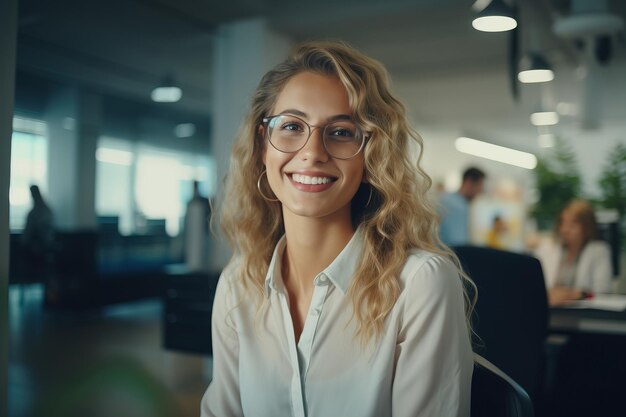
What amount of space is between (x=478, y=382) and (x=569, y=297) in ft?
6.16

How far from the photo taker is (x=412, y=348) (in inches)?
45.8

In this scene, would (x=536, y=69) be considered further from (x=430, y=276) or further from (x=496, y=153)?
(x=496, y=153)

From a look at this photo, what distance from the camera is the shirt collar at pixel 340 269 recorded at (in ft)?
4.20

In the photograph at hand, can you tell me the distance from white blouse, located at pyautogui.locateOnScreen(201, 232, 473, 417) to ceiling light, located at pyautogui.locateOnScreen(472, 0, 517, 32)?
2669 millimetres

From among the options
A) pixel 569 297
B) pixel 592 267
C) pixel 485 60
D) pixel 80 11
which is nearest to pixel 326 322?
pixel 569 297

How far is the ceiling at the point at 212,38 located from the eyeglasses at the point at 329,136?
1908 millimetres

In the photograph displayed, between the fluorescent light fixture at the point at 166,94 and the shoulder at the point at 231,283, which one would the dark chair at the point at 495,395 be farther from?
the fluorescent light fixture at the point at 166,94

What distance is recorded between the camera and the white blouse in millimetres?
1144

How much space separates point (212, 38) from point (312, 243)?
190 inches

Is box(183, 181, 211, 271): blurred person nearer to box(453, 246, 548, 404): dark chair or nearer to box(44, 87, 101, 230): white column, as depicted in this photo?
box(44, 87, 101, 230): white column

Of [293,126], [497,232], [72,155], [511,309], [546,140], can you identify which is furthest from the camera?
[546,140]

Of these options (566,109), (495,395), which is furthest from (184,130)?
(566,109)

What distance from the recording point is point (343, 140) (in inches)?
49.6

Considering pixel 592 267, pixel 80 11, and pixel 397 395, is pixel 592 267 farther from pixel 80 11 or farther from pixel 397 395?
pixel 80 11
